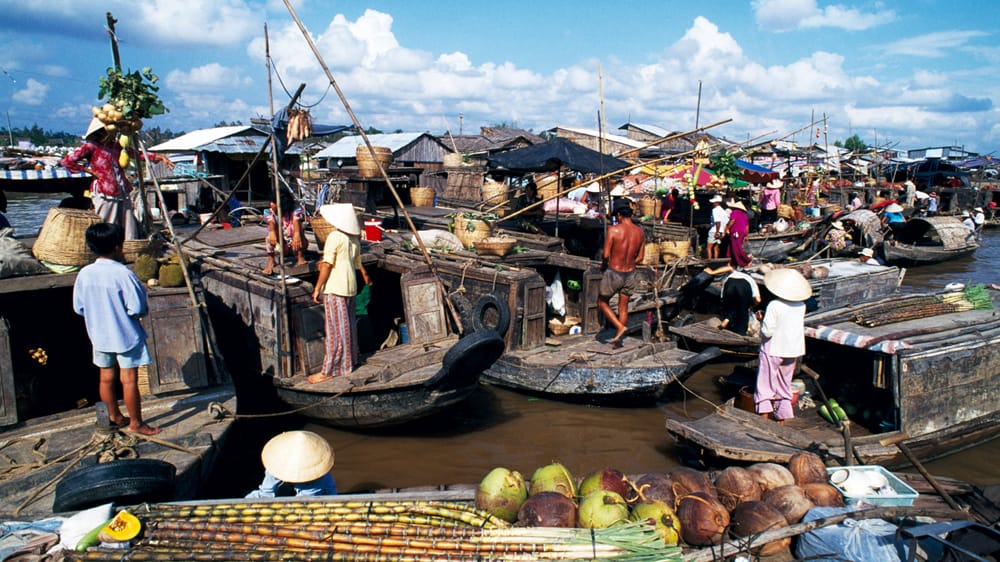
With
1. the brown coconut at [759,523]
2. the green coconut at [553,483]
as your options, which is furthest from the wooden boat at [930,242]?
the green coconut at [553,483]

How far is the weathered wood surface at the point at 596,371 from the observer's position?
728 cm

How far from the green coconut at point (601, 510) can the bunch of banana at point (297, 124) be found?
5.81 meters

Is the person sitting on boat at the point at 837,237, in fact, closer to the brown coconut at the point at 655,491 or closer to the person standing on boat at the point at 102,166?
the brown coconut at the point at 655,491

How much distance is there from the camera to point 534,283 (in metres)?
7.91

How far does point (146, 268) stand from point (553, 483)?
16.4ft

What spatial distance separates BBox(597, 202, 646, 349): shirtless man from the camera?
303 inches

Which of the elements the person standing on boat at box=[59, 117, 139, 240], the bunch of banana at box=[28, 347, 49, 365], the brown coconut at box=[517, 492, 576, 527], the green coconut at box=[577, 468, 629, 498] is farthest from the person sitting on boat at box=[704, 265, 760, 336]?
the bunch of banana at box=[28, 347, 49, 365]

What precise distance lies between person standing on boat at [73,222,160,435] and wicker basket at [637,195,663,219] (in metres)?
13.4

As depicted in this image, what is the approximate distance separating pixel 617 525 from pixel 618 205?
5.16 metres

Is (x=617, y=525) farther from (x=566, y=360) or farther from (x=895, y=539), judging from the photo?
(x=566, y=360)

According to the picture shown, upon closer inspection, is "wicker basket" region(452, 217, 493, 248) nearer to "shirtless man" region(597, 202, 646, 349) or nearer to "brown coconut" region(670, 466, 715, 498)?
"shirtless man" region(597, 202, 646, 349)

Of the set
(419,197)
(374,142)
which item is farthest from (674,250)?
(374,142)

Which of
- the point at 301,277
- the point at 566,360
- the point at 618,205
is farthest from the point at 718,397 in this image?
the point at 301,277

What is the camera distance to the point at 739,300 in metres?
9.16
